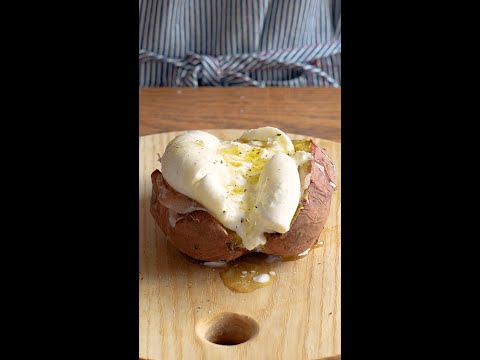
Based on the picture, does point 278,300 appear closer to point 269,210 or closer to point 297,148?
point 269,210

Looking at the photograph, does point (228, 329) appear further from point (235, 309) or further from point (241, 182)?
point (241, 182)

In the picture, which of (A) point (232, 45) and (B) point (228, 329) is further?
(A) point (232, 45)

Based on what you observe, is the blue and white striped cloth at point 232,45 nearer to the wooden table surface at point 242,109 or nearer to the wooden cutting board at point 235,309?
the wooden table surface at point 242,109

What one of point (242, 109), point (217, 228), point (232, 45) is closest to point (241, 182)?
point (217, 228)

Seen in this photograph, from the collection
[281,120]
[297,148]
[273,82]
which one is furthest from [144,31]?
[297,148]

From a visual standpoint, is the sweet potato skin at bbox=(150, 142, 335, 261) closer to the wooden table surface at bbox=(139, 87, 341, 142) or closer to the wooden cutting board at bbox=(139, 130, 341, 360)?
the wooden cutting board at bbox=(139, 130, 341, 360)

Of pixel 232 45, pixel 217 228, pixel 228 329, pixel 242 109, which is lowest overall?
pixel 228 329

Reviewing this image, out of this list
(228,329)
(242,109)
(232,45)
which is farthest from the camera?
(232,45)

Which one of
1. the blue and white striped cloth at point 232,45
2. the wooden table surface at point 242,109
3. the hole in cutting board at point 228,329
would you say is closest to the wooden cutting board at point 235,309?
the hole in cutting board at point 228,329
